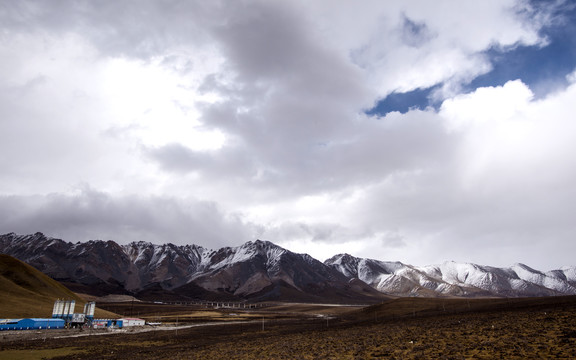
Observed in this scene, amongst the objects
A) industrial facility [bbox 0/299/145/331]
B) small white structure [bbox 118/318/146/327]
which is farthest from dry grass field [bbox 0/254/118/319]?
small white structure [bbox 118/318/146/327]

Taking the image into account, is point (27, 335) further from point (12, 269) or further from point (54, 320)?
point (12, 269)

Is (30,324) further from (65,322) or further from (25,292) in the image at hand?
(25,292)

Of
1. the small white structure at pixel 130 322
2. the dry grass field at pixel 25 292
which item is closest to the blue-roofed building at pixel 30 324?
the dry grass field at pixel 25 292

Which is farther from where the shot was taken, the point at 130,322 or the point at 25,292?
the point at 25,292

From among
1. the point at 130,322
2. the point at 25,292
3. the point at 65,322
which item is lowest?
the point at 130,322

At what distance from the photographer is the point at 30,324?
72688mm

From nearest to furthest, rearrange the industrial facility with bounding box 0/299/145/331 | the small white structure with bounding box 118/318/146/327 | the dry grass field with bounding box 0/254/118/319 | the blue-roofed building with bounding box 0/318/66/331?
1. the blue-roofed building with bounding box 0/318/66/331
2. the industrial facility with bounding box 0/299/145/331
3. the small white structure with bounding box 118/318/146/327
4. the dry grass field with bounding box 0/254/118/319

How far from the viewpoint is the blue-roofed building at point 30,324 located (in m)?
70.0

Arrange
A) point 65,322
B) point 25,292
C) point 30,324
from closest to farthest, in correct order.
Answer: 1. point 30,324
2. point 65,322
3. point 25,292

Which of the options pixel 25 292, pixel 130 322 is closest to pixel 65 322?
pixel 130 322

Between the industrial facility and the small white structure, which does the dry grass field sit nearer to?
the industrial facility

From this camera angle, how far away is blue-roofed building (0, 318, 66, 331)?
70.0m

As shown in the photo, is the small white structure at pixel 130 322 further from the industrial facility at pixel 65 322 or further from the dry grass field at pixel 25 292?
the dry grass field at pixel 25 292

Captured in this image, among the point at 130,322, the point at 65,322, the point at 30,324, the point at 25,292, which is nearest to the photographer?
the point at 30,324
